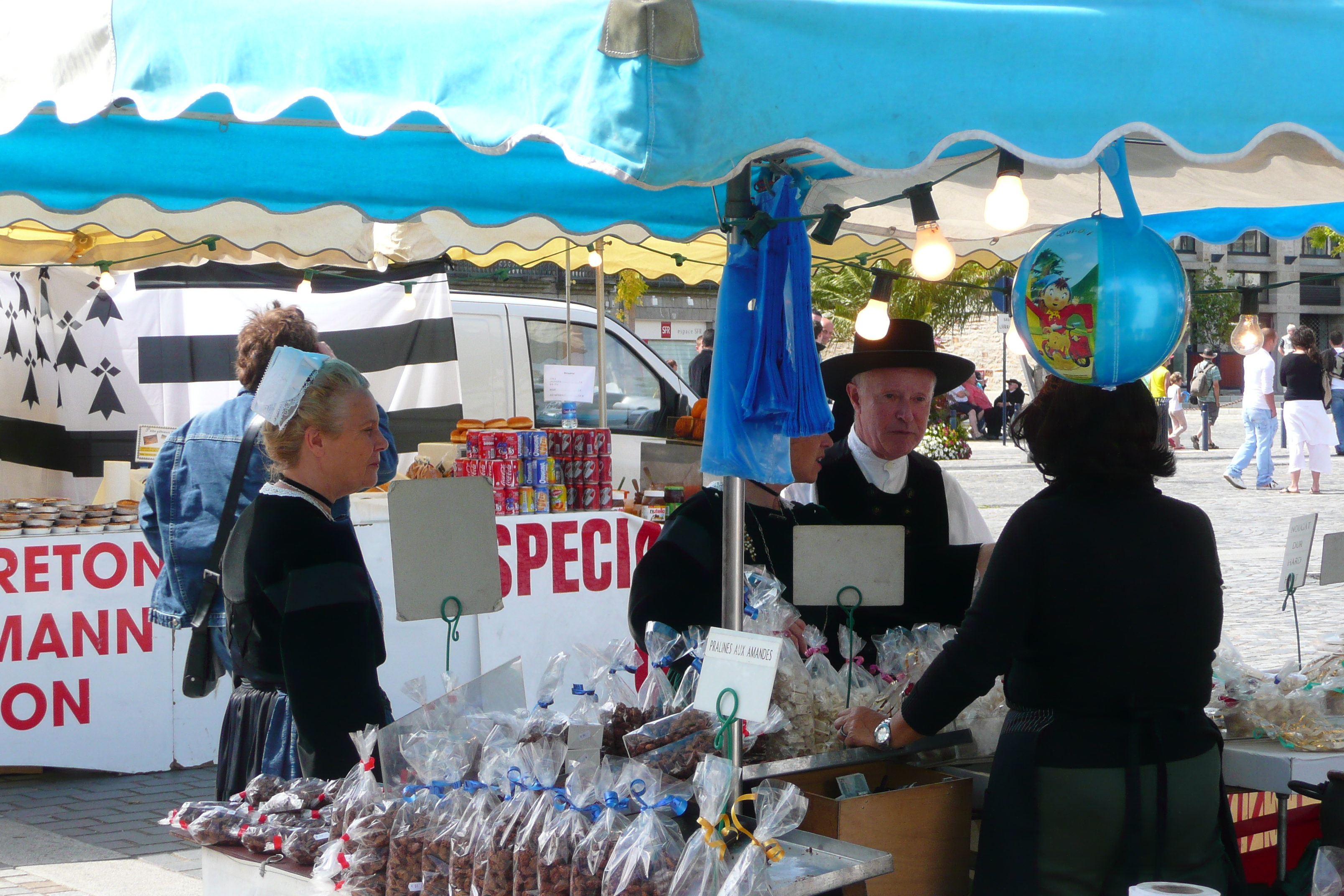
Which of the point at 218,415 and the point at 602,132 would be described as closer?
the point at 602,132

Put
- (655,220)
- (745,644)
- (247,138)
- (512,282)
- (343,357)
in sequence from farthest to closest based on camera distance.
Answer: (512,282) → (343,357) → (655,220) → (247,138) → (745,644)

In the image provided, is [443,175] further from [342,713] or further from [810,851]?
[810,851]

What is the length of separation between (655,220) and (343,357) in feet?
17.7

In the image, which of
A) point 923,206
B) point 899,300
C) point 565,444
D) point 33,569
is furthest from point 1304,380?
point 33,569

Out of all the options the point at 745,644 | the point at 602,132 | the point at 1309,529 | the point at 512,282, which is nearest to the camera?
the point at 602,132

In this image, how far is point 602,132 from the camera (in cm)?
192

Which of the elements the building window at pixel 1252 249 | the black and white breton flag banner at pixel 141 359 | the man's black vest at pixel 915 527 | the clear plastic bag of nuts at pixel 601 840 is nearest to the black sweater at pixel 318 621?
the clear plastic bag of nuts at pixel 601 840

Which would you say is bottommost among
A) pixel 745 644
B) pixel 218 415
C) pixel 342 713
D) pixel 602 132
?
pixel 342 713

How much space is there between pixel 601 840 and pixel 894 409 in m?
2.18

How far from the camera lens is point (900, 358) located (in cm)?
402

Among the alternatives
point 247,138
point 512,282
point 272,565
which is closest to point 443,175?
point 247,138

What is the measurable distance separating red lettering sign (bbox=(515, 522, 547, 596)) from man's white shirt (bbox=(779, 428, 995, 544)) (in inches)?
94.0

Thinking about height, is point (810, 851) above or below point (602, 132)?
below

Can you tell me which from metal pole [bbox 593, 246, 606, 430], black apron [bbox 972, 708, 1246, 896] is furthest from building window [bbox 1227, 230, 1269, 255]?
black apron [bbox 972, 708, 1246, 896]
